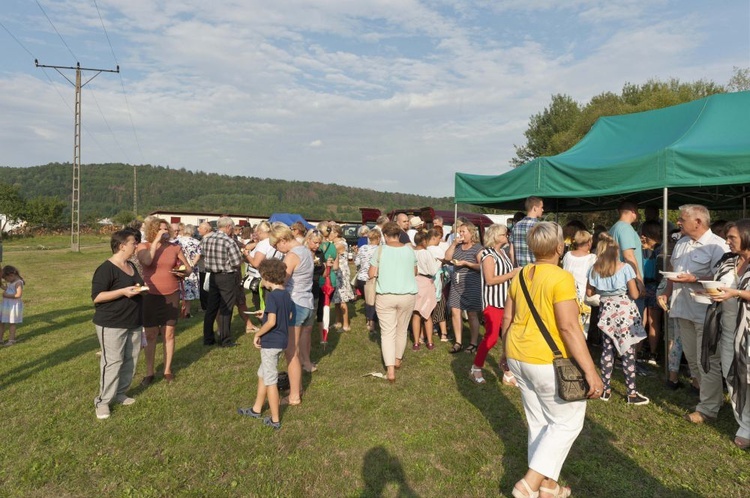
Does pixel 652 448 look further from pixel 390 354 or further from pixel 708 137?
pixel 708 137

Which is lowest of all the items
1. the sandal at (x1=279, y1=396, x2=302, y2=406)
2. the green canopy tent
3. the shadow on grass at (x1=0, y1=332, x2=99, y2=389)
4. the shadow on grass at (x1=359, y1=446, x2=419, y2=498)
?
the shadow on grass at (x1=359, y1=446, x2=419, y2=498)

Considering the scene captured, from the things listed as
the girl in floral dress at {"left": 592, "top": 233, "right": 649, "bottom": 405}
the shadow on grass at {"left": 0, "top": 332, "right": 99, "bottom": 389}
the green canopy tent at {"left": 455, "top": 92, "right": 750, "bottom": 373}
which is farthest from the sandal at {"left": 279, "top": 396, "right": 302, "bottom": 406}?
the green canopy tent at {"left": 455, "top": 92, "right": 750, "bottom": 373}

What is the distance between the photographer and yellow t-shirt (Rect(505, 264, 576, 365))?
2.46 m

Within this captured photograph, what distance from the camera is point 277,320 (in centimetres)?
373

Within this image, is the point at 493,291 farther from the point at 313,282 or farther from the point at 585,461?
the point at 313,282

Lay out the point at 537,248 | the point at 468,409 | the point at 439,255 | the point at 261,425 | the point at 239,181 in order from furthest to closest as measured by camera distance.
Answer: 1. the point at 239,181
2. the point at 439,255
3. the point at 468,409
4. the point at 261,425
5. the point at 537,248

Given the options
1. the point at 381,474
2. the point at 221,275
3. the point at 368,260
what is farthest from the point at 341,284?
the point at 381,474

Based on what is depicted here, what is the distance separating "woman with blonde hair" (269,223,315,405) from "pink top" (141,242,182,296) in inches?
50.5

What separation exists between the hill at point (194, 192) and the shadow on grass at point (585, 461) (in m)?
94.6

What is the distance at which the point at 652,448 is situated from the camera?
342cm

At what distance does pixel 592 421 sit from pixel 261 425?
2.88 m

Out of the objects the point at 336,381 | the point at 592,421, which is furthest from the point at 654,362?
the point at 336,381

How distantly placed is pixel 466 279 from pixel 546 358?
3379 mm

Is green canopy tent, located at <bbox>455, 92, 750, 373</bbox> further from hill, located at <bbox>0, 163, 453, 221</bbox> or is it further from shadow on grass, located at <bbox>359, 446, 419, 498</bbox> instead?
hill, located at <bbox>0, 163, 453, 221</bbox>
